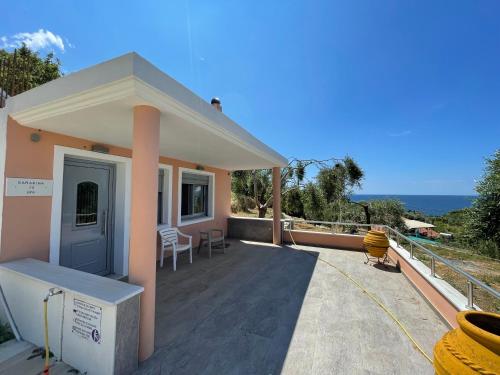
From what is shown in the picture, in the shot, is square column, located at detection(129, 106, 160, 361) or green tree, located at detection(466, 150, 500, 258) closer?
square column, located at detection(129, 106, 160, 361)

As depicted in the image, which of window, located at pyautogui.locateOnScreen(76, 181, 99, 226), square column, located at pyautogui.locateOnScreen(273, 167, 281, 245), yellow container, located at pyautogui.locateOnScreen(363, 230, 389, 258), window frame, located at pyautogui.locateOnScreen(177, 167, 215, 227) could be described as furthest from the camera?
square column, located at pyautogui.locateOnScreen(273, 167, 281, 245)

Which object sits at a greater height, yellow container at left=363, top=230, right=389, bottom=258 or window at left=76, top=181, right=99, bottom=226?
window at left=76, top=181, right=99, bottom=226

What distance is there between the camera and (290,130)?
1363cm

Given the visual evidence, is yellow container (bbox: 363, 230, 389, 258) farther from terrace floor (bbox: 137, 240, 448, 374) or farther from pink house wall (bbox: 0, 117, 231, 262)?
pink house wall (bbox: 0, 117, 231, 262)

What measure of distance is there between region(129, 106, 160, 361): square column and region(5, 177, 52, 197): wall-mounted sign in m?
1.77

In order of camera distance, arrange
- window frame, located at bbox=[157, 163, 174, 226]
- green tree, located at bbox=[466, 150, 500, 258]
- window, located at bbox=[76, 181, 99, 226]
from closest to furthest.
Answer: window, located at bbox=[76, 181, 99, 226] → window frame, located at bbox=[157, 163, 174, 226] → green tree, located at bbox=[466, 150, 500, 258]

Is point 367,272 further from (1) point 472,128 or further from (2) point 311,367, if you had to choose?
(1) point 472,128

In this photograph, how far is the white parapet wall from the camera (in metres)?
1.65

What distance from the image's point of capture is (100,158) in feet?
11.6

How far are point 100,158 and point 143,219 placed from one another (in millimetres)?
2365

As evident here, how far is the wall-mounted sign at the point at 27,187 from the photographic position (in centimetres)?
245

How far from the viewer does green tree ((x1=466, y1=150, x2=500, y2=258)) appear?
9034 millimetres

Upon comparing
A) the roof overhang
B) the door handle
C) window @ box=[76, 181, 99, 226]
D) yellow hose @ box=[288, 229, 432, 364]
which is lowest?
yellow hose @ box=[288, 229, 432, 364]

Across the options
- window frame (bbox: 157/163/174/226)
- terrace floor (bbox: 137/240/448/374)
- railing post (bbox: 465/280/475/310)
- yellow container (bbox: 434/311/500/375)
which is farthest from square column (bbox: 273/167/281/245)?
yellow container (bbox: 434/311/500/375)
